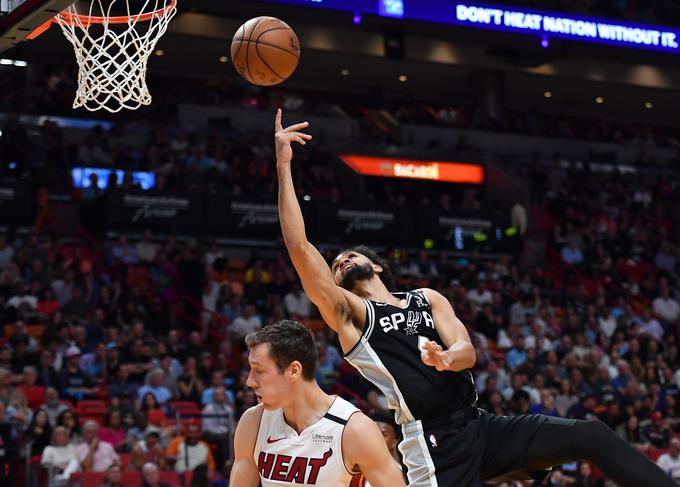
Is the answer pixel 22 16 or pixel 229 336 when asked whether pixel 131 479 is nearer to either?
pixel 229 336

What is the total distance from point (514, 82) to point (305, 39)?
6.12 meters

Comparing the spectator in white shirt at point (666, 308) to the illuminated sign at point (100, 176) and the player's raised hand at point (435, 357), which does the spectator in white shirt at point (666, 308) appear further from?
the player's raised hand at point (435, 357)

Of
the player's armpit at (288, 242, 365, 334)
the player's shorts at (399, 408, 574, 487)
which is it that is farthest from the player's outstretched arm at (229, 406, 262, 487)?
the player's shorts at (399, 408, 574, 487)

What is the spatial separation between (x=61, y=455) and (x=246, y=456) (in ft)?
23.2

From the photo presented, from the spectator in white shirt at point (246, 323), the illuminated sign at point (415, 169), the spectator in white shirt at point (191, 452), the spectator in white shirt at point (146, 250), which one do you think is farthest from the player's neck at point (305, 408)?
the illuminated sign at point (415, 169)

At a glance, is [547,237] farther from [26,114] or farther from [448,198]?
[26,114]

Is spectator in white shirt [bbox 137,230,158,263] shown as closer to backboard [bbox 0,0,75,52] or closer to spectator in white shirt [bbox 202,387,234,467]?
spectator in white shirt [bbox 202,387,234,467]

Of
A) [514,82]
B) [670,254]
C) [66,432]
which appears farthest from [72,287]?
[514,82]

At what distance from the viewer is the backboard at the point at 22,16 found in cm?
604

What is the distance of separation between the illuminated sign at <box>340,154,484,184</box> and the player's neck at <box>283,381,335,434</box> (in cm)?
1782

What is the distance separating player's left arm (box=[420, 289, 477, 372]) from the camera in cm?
497

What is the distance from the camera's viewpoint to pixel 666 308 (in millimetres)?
20281

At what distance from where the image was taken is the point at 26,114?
64.5 ft

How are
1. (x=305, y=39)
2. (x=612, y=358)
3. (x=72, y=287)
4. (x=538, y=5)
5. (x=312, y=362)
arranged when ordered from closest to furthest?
(x=312, y=362), (x=72, y=287), (x=612, y=358), (x=538, y=5), (x=305, y=39)
